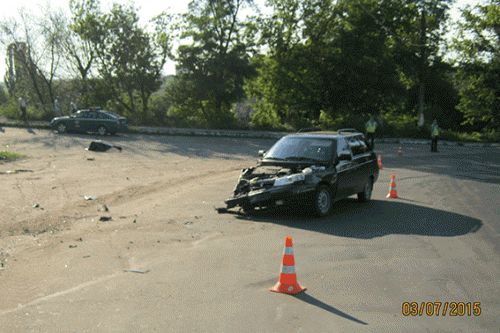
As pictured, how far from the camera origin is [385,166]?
2023 cm

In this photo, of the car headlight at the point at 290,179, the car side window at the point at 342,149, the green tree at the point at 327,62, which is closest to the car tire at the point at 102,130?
the green tree at the point at 327,62

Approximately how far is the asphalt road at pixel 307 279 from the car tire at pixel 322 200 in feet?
0.82

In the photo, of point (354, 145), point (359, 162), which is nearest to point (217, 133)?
point (354, 145)

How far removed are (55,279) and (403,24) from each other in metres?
42.1

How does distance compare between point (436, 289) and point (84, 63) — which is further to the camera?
point (84, 63)

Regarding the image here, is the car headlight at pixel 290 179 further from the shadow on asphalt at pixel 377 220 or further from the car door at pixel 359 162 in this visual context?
the car door at pixel 359 162

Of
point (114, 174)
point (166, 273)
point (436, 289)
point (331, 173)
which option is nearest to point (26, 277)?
point (166, 273)

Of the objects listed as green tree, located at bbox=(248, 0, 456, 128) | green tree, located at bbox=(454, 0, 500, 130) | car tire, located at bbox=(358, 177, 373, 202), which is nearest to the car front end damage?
car tire, located at bbox=(358, 177, 373, 202)

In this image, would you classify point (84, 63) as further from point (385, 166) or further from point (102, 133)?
point (385, 166)

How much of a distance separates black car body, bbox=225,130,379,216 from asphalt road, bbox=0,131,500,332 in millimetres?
440

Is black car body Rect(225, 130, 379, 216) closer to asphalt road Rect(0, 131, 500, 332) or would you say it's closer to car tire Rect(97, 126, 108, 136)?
asphalt road Rect(0, 131, 500, 332)

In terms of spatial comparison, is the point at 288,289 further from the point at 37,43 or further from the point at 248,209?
the point at 37,43

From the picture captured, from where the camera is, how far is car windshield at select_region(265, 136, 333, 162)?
10.7 metres

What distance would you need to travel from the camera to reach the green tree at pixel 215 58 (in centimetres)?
3853
